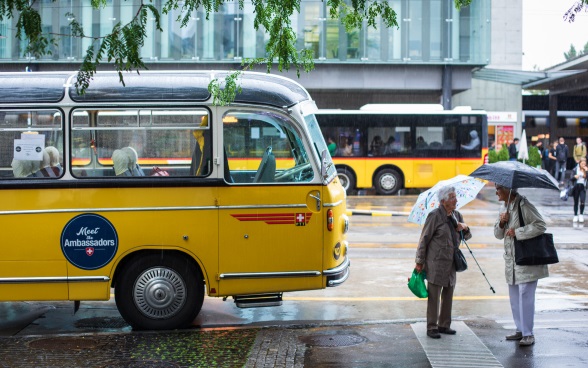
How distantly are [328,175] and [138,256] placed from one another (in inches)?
89.9

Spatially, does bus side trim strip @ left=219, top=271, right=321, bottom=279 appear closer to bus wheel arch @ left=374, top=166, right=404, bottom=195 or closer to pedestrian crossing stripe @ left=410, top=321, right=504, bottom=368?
pedestrian crossing stripe @ left=410, top=321, right=504, bottom=368

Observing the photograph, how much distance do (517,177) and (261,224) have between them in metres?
2.72

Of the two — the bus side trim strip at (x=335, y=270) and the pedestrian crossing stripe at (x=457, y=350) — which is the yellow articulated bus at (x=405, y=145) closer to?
the bus side trim strip at (x=335, y=270)

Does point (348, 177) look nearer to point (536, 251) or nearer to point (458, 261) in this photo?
point (458, 261)

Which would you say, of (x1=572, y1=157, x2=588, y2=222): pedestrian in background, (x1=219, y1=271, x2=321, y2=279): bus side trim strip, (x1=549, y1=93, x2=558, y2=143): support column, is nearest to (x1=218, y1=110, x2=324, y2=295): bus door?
(x1=219, y1=271, x2=321, y2=279): bus side trim strip

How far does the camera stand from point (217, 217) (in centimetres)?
856

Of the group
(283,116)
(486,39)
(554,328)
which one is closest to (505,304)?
(554,328)

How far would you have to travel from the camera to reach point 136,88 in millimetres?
8680

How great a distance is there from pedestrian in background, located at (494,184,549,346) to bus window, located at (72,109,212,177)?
10.4 ft

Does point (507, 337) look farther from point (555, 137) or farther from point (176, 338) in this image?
point (555, 137)

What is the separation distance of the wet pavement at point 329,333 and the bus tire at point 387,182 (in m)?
15.6

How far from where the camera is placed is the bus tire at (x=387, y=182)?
92.9ft

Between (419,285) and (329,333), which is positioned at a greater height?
(419,285)

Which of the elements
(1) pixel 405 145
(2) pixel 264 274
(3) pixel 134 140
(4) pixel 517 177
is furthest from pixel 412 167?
(4) pixel 517 177
